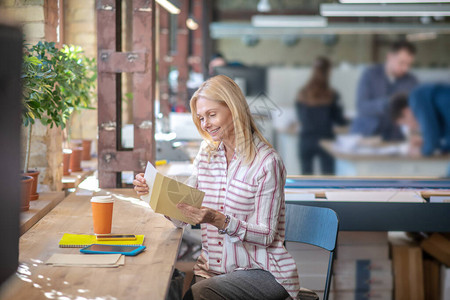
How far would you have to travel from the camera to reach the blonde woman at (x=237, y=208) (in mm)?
2053

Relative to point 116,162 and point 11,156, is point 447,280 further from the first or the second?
point 11,156

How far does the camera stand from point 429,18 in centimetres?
1106

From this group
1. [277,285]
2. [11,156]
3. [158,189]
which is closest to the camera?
[11,156]

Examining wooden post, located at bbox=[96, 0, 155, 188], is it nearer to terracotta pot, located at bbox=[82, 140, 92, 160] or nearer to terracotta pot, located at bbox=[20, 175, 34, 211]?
terracotta pot, located at bbox=[20, 175, 34, 211]

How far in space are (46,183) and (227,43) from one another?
12.0m

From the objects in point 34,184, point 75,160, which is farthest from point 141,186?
point 75,160

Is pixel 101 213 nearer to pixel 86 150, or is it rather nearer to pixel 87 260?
pixel 87 260

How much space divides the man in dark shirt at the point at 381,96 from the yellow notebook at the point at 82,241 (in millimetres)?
3865

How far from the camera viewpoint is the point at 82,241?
1.96m

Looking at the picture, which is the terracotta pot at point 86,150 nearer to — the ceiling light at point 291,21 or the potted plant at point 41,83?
the potted plant at point 41,83

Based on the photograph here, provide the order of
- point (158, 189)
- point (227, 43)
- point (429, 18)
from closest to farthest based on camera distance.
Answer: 1. point (158, 189)
2. point (429, 18)
3. point (227, 43)

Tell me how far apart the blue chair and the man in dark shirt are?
10.0 feet

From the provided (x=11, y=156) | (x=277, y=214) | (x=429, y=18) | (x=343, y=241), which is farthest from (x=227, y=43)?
(x=11, y=156)

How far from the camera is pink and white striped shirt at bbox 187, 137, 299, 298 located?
210 cm
